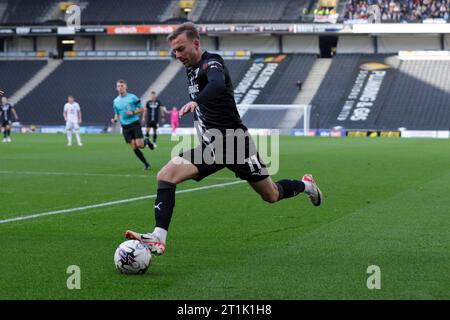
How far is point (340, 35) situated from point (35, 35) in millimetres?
25209

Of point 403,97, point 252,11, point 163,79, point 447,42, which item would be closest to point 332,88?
point 403,97

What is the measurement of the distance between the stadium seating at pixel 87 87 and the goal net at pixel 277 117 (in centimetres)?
1139

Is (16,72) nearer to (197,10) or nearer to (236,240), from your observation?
(197,10)

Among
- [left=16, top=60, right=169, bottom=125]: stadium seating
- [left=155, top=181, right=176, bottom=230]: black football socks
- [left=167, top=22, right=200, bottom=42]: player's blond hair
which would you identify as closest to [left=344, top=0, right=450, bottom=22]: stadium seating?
[left=16, top=60, right=169, bottom=125]: stadium seating

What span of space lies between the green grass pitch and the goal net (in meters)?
36.1

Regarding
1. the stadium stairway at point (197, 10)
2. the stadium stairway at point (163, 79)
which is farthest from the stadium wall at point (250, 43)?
the stadium stairway at point (163, 79)

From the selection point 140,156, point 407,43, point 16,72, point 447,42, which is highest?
point 407,43

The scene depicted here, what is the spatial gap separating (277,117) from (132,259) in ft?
160

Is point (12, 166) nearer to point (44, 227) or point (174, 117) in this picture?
point (44, 227)

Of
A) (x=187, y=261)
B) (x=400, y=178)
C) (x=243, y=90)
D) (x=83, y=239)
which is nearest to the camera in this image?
(x=187, y=261)

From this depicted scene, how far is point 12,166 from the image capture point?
22219 mm

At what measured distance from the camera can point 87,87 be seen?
64750mm

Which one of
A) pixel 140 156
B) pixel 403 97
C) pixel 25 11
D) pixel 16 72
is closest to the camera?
pixel 140 156
